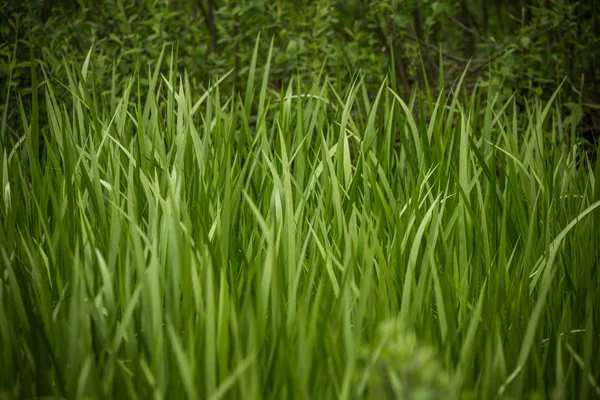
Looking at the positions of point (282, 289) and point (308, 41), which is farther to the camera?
point (308, 41)

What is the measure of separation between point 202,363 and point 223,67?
2703 mm

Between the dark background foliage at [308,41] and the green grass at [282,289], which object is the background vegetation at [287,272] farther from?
the dark background foliage at [308,41]

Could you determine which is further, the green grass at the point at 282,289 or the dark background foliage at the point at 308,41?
the dark background foliage at the point at 308,41

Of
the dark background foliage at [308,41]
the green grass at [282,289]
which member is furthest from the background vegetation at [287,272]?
the dark background foliage at [308,41]

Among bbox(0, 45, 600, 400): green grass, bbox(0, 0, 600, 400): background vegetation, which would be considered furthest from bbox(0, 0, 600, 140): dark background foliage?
bbox(0, 45, 600, 400): green grass

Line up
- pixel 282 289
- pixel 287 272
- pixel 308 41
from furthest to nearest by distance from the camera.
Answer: pixel 308 41 < pixel 287 272 < pixel 282 289

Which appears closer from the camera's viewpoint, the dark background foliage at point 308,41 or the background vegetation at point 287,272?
the background vegetation at point 287,272

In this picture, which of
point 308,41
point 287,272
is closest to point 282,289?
point 287,272

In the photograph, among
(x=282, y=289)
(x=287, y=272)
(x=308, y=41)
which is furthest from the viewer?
(x=308, y=41)

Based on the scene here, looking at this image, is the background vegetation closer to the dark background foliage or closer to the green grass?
the green grass

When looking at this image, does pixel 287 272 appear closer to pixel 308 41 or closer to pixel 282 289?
pixel 282 289

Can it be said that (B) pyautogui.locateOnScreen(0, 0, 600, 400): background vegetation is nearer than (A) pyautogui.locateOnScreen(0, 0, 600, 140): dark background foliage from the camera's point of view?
Yes

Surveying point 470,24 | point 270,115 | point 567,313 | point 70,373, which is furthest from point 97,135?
point 470,24

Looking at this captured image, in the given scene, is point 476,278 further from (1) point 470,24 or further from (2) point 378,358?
(1) point 470,24
